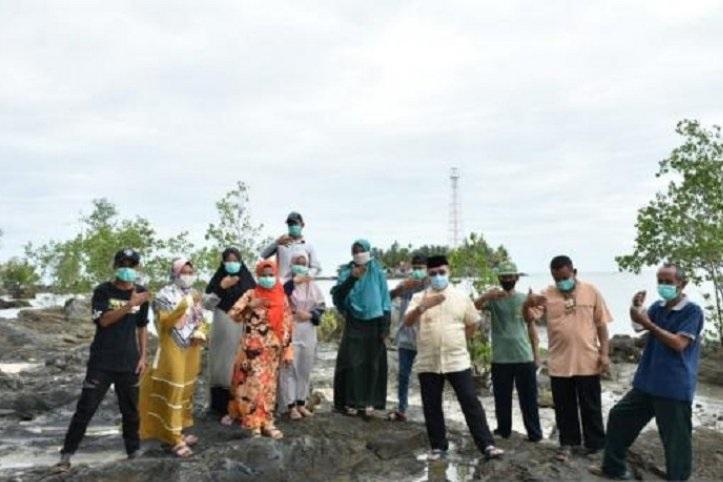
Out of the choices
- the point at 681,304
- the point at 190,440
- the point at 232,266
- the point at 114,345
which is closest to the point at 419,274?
the point at 232,266

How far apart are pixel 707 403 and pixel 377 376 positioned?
8.18 metres

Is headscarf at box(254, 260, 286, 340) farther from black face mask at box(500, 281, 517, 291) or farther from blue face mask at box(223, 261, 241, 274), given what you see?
black face mask at box(500, 281, 517, 291)

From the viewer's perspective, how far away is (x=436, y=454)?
6285 mm

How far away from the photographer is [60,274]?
43.0 m

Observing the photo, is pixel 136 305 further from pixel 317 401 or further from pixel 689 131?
pixel 689 131

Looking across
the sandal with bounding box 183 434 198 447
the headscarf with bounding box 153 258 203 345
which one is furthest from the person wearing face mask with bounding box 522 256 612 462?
the sandal with bounding box 183 434 198 447

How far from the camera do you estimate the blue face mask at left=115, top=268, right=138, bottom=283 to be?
5.72 m

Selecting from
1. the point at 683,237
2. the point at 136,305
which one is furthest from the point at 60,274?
the point at 136,305

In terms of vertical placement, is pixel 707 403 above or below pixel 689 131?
below

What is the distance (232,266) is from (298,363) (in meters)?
1.24

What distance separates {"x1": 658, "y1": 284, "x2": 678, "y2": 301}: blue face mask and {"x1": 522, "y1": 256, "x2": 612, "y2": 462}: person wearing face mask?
0.94 metres

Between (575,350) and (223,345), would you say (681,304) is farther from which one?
(223,345)

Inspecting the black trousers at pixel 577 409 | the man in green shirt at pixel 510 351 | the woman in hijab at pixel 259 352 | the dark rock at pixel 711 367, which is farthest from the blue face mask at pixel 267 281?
the dark rock at pixel 711 367

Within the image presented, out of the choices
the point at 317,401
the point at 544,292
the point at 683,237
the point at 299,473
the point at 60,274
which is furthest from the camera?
the point at 60,274
